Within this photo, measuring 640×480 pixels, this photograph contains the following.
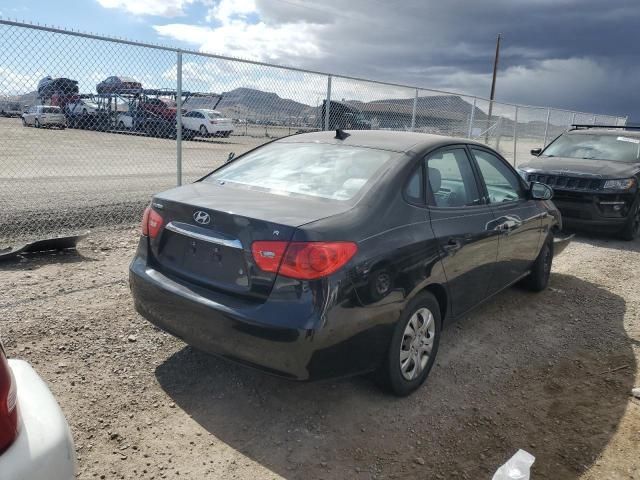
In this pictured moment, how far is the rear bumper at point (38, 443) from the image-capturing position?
1.41 meters

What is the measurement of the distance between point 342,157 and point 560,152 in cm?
699

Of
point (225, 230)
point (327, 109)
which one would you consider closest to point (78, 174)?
point (327, 109)

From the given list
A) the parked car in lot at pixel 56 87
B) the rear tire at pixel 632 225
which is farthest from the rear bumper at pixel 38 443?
the rear tire at pixel 632 225

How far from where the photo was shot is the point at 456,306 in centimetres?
355

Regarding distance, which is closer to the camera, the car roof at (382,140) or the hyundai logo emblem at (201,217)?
the hyundai logo emblem at (201,217)

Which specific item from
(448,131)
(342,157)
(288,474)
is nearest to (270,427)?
(288,474)

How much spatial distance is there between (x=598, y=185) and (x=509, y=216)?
430 centimetres

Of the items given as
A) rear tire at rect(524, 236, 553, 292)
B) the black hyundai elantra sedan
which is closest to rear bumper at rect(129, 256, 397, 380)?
the black hyundai elantra sedan

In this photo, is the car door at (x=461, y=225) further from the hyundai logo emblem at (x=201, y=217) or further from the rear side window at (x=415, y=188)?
the hyundai logo emblem at (x=201, y=217)

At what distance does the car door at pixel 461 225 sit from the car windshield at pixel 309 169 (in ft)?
1.57

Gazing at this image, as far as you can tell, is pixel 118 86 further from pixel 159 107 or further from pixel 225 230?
pixel 225 230

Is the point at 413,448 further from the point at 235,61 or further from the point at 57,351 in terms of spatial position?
the point at 235,61

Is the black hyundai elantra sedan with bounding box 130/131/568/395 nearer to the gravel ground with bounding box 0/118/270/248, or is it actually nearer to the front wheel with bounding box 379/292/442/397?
the front wheel with bounding box 379/292/442/397

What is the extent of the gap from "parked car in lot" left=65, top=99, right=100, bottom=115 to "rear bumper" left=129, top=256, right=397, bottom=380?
4.34 metres
